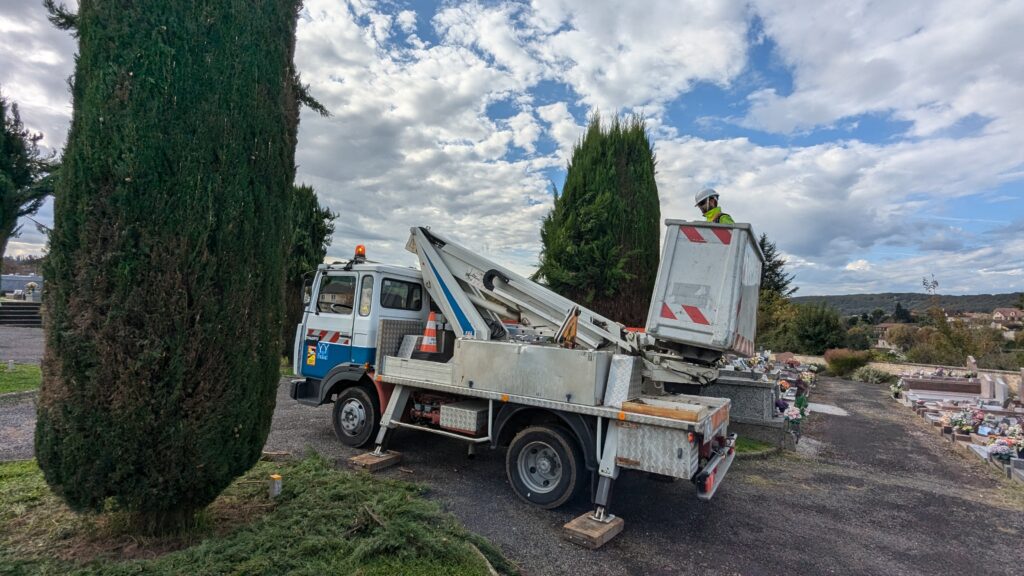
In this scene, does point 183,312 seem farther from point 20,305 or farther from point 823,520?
point 20,305

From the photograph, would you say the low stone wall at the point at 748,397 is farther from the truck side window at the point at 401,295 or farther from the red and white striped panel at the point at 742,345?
the truck side window at the point at 401,295

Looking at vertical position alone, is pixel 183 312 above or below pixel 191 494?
above

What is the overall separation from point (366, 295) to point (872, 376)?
62.2 ft

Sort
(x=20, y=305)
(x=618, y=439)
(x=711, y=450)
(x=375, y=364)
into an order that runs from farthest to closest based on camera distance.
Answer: (x=20, y=305) → (x=375, y=364) → (x=711, y=450) → (x=618, y=439)

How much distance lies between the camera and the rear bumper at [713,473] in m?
4.48

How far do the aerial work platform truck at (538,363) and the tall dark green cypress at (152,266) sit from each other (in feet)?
8.31

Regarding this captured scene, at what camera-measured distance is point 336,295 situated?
703 centimetres

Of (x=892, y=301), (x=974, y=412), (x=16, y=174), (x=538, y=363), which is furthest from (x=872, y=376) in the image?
(x=892, y=301)

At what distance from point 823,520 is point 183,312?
5842mm

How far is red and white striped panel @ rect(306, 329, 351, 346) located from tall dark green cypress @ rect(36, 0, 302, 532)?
3.20 meters

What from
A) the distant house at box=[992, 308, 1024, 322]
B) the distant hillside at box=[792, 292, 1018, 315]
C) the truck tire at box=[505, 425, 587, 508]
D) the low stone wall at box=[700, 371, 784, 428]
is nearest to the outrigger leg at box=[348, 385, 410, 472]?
the truck tire at box=[505, 425, 587, 508]

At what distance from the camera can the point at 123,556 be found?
133 inches

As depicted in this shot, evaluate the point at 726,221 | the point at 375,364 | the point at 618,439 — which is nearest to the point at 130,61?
the point at 375,364

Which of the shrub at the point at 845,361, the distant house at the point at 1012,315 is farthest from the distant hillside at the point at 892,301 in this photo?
the shrub at the point at 845,361
